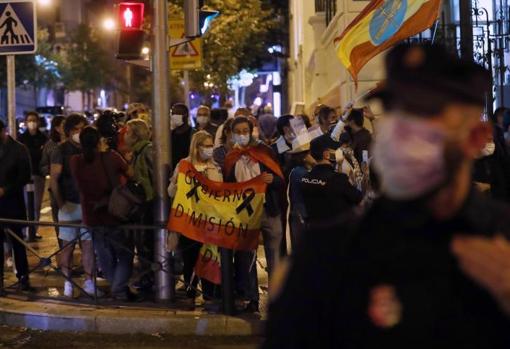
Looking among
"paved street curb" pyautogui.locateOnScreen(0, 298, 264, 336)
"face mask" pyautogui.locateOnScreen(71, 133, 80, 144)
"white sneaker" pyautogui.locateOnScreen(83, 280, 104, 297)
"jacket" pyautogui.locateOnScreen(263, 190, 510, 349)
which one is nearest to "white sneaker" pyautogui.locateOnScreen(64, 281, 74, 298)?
"white sneaker" pyautogui.locateOnScreen(83, 280, 104, 297)

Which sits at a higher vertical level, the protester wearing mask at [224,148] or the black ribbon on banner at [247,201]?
the protester wearing mask at [224,148]

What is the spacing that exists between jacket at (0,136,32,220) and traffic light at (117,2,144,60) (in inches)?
77.6

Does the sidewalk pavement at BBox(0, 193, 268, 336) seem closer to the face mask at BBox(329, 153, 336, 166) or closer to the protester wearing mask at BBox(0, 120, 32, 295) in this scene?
the protester wearing mask at BBox(0, 120, 32, 295)

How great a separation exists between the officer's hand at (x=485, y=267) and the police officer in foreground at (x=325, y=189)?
6148 mm

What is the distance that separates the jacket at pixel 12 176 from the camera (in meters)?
10.8

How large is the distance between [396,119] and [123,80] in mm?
74553

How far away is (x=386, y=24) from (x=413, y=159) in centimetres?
774

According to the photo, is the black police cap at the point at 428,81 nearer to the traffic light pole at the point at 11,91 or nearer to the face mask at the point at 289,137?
the face mask at the point at 289,137

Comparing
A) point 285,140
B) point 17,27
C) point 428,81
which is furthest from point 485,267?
point 17,27

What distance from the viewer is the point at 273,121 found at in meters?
17.0

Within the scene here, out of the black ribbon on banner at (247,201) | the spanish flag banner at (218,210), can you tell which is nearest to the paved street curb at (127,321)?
the spanish flag banner at (218,210)

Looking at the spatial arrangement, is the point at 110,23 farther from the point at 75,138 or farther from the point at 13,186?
the point at 13,186

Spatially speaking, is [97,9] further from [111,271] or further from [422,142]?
[422,142]

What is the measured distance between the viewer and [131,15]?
31.7 ft
